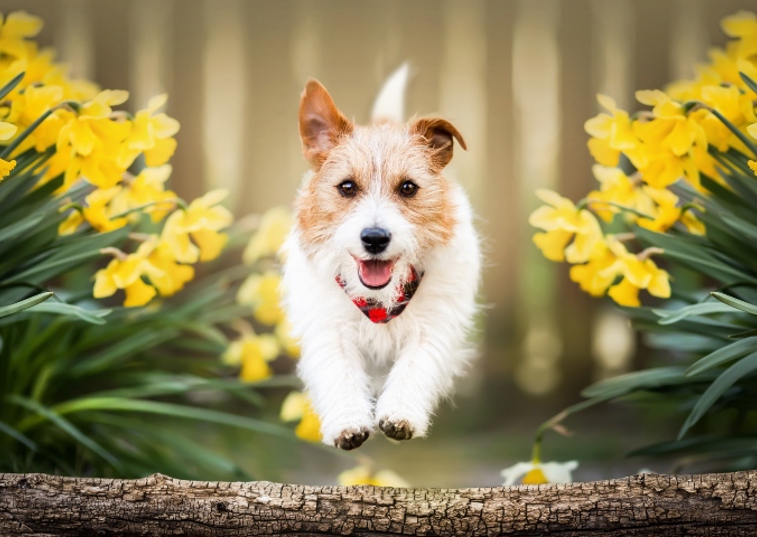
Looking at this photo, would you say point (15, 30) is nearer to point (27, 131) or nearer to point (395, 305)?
point (27, 131)

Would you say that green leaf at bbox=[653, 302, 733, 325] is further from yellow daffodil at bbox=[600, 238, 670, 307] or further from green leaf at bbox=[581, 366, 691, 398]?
green leaf at bbox=[581, 366, 691, 398]

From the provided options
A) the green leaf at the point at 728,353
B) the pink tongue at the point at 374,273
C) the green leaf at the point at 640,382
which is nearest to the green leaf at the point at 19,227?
the pink tongue at the point at 374,273

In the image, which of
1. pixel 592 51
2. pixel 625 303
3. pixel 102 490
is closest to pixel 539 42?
pixel 592 51

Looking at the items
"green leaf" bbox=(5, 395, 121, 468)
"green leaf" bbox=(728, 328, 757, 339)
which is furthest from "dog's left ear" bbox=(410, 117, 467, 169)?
"green leaf" bbox=(5, 395, 121, 468)

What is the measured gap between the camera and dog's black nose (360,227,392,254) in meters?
1.23

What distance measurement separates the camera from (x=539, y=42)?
3.29 metres

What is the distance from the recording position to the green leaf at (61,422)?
207 centimetres

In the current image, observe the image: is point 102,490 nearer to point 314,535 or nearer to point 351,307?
point 314,535

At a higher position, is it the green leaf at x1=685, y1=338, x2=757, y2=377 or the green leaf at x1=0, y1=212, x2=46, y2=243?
the green leaf at x1=0, y1=212, x2=46, y2=243

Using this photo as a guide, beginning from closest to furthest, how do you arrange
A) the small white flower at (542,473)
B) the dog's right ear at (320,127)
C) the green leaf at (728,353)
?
the dog's right ear at (320,127), the green leaf at (728,353), the small white flower at (542,473)

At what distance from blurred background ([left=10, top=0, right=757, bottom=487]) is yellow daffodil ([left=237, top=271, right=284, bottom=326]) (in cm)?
77

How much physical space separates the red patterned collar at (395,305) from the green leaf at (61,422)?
1144 millimetres

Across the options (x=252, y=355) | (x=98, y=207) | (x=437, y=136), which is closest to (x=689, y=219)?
(x=437, y=136)

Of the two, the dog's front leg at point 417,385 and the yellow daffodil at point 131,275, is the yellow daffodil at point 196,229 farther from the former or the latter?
the dog's front leg at point 417,385
